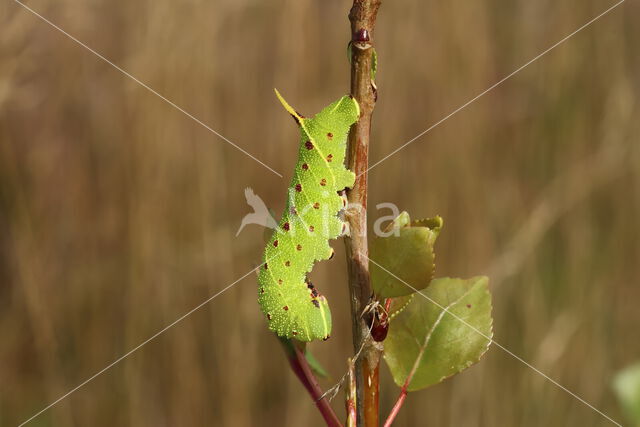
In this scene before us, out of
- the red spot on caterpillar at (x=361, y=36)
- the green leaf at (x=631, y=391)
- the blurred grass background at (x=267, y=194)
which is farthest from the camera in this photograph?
the blurred grass background at (x=267, y=194)

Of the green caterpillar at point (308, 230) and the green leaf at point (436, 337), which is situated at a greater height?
the green caterpillar at point (308, 230)

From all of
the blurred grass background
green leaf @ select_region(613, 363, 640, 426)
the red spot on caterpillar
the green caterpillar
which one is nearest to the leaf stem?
the red spot on caterpillar

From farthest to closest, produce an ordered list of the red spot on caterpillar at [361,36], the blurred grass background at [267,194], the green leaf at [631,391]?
the blurred grass background at [267,194] < the green leaf at [631,391] < the red spot on caterpillar at [361,36]

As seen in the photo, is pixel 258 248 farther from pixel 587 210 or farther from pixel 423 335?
pixel 423 335

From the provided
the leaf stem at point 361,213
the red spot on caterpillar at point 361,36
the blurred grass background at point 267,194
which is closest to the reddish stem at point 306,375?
the leaf stem at point 361,213

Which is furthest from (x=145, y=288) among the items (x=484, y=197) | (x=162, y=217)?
(x=484, y=197)

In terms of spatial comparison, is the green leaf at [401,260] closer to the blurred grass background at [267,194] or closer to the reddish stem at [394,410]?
the reddish stem at [394,410]
